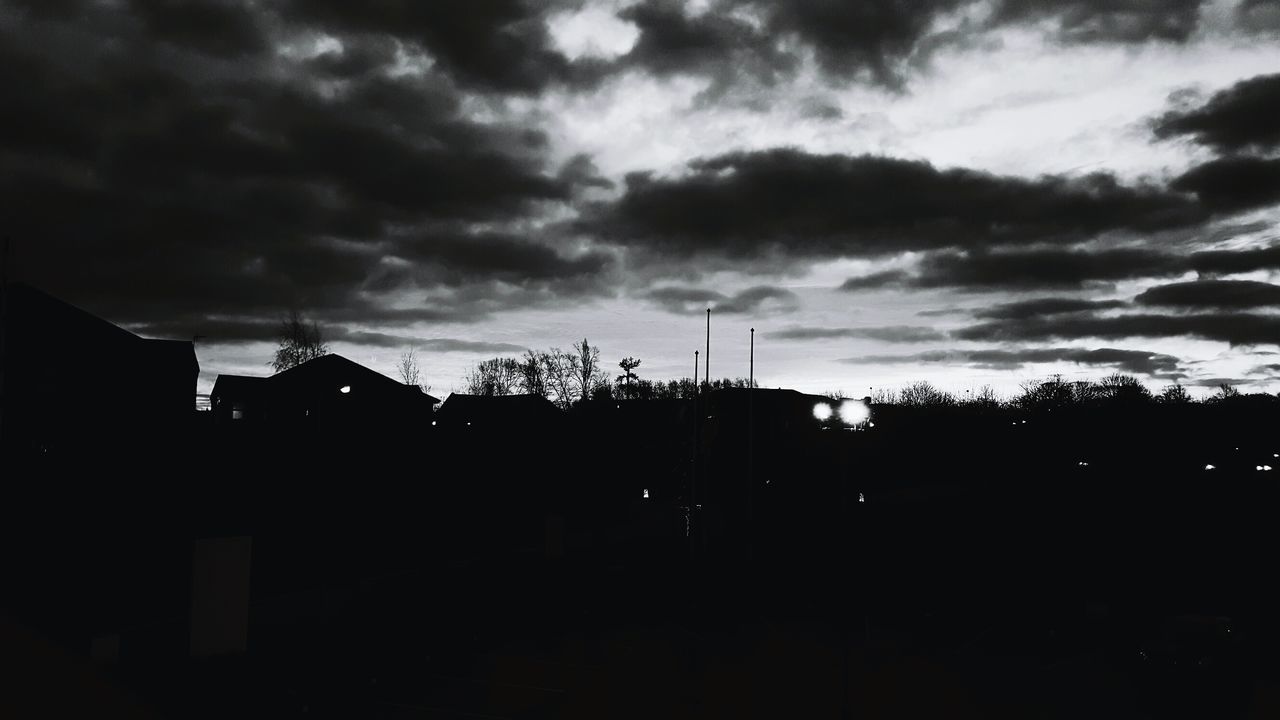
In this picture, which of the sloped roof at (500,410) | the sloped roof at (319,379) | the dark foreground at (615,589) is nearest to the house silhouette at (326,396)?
the sloped roof at (319,379)

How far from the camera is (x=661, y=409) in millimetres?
92000

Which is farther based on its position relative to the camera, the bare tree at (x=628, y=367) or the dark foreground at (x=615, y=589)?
the bare tree at (x=628, y=367)

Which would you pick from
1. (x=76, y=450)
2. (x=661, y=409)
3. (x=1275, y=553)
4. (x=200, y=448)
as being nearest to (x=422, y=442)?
(x=200, y=448)

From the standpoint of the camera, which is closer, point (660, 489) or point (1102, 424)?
point (660, 489)

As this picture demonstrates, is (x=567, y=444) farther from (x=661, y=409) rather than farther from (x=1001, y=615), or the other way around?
(x=1001, y=615)

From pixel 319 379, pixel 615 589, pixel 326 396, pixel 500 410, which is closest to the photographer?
pixel 615 589

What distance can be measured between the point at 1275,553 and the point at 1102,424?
37.2 metres

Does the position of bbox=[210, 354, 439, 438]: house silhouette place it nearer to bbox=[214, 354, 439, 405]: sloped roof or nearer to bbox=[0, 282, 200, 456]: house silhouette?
bbox=[214, 354, 439, 405]: sloped roof

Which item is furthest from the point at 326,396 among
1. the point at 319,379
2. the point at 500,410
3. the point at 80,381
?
the point at 500,410

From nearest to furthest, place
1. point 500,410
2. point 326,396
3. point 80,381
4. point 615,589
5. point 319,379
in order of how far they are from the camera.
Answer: point 615,589 < point 80,381 < point 326,396 < point 319,379 < point 500,410

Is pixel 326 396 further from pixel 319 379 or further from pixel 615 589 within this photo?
pixel 615 589

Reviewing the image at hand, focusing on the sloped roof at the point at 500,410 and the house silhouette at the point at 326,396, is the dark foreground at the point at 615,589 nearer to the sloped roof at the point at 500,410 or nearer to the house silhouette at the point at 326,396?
the house silhouette at the point at 326,396

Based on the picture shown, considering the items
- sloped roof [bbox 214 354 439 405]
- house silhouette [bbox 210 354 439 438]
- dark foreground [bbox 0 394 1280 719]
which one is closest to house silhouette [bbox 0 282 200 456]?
dark foreground [bbox 0 394 1280 719]

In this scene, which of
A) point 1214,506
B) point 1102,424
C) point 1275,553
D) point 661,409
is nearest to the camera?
point 1275,553
